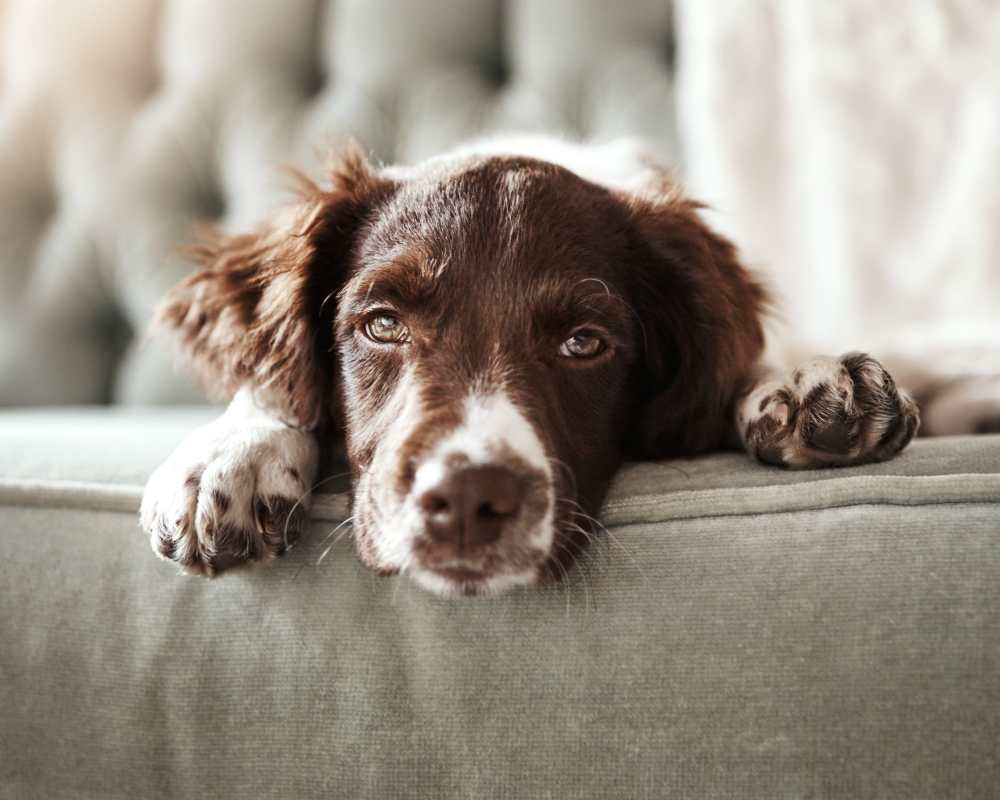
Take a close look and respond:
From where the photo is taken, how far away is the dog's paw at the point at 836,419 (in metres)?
1.28

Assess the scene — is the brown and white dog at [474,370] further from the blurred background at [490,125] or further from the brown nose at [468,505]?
the blurred background at [490,125]

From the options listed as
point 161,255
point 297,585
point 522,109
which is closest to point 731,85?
point 522,109

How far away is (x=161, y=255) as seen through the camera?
290cm

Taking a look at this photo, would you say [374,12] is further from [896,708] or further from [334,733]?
[896,708]

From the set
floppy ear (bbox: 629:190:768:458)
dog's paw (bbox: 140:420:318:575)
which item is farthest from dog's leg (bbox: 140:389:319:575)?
floppy ear (bbox: 629:190:768:458)

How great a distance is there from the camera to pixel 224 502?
47.9 inches

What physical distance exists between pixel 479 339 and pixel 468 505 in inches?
13.8

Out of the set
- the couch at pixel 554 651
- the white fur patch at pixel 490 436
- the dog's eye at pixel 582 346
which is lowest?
the couch at pixel 554 651

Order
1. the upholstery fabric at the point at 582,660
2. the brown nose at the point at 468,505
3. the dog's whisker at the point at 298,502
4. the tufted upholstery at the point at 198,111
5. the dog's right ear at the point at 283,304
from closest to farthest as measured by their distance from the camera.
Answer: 1. the upholstery fabric at the point at 582,660
2. the brown nose at the point at 468,505
3. the dog's whisker at the point at 298,502
4. the dog's right ear at the point at 283,304
5. the tufted upholstery at the point at 198,111

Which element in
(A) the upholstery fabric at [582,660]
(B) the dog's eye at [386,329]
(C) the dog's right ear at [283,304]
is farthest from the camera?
(C) the dog's right ear at [283,304]

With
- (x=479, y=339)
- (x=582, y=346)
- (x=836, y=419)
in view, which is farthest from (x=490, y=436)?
(x=836, y=419)

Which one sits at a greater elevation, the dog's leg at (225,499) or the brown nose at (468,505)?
the brown nose at (468,505)

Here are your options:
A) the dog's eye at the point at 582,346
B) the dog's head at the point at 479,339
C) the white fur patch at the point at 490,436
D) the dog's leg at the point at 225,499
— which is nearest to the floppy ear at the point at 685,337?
the dog's head at the point at 479,339

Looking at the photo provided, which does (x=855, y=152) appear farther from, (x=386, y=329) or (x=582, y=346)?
(x=386, y=329)
